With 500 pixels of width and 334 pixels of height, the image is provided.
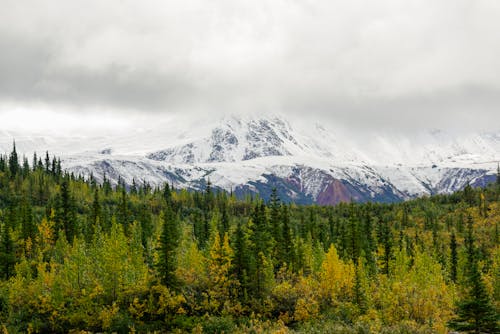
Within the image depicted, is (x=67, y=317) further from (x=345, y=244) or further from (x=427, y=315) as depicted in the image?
(x=345, y=244)

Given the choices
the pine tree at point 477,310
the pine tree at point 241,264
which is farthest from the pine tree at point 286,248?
the pine tree at point 477,310

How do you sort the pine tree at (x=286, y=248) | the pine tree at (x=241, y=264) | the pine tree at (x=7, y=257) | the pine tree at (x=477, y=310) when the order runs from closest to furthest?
the pine tree at (x=477, y=310) → the pine tree at (x=241, y=264) → the pine tree at (x=7, y=257) → the pine tree at (x=286, y=248)

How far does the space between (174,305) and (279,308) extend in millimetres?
13667

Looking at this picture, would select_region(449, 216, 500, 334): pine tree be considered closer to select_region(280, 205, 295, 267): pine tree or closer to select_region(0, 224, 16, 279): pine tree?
select_region(280, 205, 295, 267): pine tree

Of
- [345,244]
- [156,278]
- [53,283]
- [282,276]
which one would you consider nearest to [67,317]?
[53,283]

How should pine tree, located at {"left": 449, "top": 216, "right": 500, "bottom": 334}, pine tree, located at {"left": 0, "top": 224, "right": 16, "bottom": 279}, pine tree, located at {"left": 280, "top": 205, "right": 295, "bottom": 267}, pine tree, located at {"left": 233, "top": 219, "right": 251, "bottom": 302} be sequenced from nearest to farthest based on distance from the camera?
pine tree, located at {"left": 449, "top": 216, "right": 500, "bottom": 334} → pine tree, located at {"left": 233, "top": 219, "right": 251, "bottom": 302} → pine tree, located at {"left": 0, "top": 224, "right": 16, "bottom": 279} → pine tree, located at {"left": 280, "top": 205, "right": 295, "bottom": 267}

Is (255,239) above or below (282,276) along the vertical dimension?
above

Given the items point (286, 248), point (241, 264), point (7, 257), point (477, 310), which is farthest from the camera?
point (286, 248)

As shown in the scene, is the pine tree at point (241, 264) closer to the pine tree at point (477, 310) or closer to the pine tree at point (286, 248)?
the pine tree at point (286, 248)

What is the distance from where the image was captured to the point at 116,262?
6719 cm

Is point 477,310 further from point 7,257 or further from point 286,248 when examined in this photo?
point 7,257

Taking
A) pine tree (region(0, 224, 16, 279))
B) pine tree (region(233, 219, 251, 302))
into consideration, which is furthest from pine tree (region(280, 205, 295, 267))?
pine tree (region(0, 224, 16, 279))

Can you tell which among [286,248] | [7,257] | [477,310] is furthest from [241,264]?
[7,257]

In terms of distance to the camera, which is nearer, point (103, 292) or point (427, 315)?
point (427, 315)
